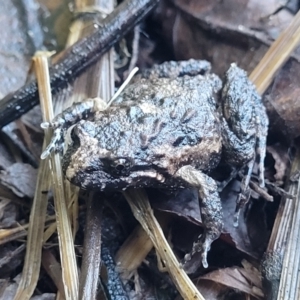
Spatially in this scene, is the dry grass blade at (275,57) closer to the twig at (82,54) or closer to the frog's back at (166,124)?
the frog's back at (166,124)

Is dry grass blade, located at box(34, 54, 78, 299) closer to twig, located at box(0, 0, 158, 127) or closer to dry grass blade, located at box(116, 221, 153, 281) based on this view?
twig, located at box(0, 0, 158, 127)

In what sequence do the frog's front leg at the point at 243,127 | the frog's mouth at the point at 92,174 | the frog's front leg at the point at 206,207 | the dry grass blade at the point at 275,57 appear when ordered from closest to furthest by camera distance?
the frog's mouth at the point at 92,174 < the frog's front leg at the point at 206,207 < the frog's front leg at the point at 243,127 < the dry grass blade at the point at 275,57

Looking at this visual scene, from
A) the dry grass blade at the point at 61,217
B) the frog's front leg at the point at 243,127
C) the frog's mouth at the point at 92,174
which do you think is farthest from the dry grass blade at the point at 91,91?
the frog's front leg at the point at 243,127

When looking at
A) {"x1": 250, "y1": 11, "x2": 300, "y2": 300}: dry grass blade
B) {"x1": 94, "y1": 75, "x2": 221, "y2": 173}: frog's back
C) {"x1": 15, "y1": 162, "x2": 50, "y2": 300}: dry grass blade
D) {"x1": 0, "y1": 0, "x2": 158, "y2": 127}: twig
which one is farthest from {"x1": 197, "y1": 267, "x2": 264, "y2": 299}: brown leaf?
{"x1": 0, "y1": 0, "x2": 158, "y2": 127}: twig

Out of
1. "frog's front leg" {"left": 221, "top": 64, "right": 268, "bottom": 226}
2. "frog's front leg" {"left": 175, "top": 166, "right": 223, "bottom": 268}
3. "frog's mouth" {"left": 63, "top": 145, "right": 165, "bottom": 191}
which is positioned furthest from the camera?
"frog's front leg" {"left": 221, "top": 64, "right": 268, "bottom": 226}

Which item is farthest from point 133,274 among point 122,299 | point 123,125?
point 123,125

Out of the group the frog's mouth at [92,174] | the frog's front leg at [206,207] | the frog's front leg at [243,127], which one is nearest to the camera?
the frog's mouth at [92,174]

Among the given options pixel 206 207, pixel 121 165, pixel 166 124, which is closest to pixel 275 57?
pixel 166 124
